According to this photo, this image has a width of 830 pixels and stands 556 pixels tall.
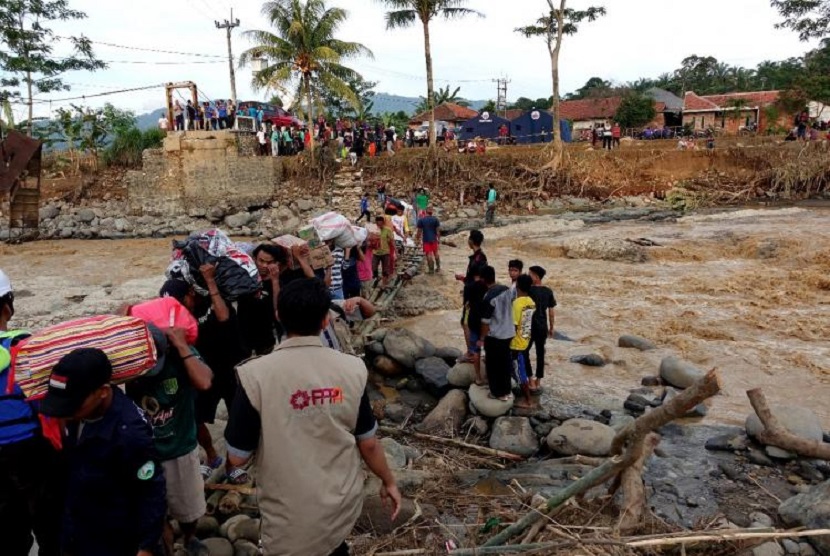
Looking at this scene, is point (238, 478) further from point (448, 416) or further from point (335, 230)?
point (335, 230)

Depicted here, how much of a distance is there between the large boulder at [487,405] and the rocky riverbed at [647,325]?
10 cm

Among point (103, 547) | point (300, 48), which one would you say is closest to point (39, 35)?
point (300, 48)

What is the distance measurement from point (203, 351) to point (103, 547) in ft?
5.75

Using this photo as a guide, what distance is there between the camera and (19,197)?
1035 centimetres

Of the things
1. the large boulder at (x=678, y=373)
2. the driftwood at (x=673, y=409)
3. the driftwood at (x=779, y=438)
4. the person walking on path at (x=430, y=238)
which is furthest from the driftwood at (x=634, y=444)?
the person walking on path at (x=430, y=238)

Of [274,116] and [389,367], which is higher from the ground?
[274,116]

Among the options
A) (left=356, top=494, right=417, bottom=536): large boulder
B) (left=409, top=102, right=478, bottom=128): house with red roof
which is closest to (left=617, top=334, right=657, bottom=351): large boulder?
(left=356, top=494, right=417, bottom=536): large boulder

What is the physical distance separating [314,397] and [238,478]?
2.10 meters

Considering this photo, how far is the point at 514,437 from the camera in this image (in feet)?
17.6

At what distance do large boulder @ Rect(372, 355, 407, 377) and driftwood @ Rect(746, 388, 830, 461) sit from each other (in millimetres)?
3856

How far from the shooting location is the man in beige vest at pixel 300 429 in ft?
7.02

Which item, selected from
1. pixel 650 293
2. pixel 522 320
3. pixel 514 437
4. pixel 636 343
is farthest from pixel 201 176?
pixel 514 437

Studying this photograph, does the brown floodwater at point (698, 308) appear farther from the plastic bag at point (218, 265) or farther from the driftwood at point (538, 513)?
the plastic bag at point (218, 265)

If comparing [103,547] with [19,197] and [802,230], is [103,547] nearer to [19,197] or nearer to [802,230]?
[19,197]
